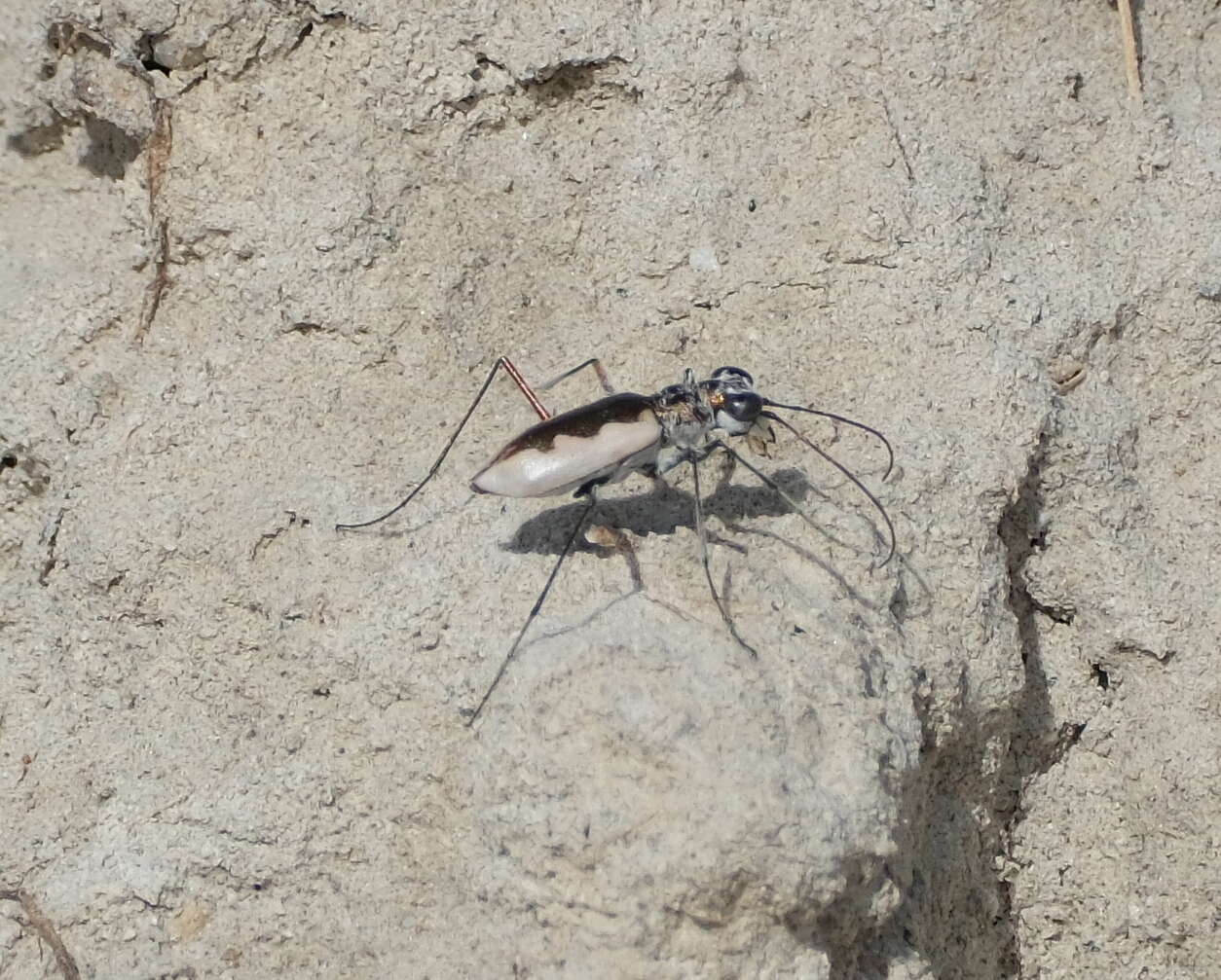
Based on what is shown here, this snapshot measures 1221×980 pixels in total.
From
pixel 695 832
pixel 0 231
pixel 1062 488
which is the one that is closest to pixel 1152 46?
pixel 1062 488

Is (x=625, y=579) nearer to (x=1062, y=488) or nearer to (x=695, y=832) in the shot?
(x=695, y=832)

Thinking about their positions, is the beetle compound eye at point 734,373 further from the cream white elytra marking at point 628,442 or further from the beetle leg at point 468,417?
the beetle leg at point 468,417

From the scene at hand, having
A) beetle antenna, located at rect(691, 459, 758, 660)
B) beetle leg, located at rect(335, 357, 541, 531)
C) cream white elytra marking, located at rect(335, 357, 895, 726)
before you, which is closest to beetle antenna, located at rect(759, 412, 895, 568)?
cream white elytra marking, located at rect(335, 357, 895, 726)

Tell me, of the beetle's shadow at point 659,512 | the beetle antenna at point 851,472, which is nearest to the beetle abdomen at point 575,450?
the beetle's shadow at point 659,512

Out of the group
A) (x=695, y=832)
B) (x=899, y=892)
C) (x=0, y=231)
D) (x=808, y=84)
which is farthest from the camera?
(x=0, y=231)

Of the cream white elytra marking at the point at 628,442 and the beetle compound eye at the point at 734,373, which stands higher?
the beetle compound eye at the point at 734,373

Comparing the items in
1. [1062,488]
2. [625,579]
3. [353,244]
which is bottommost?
[625,579]
